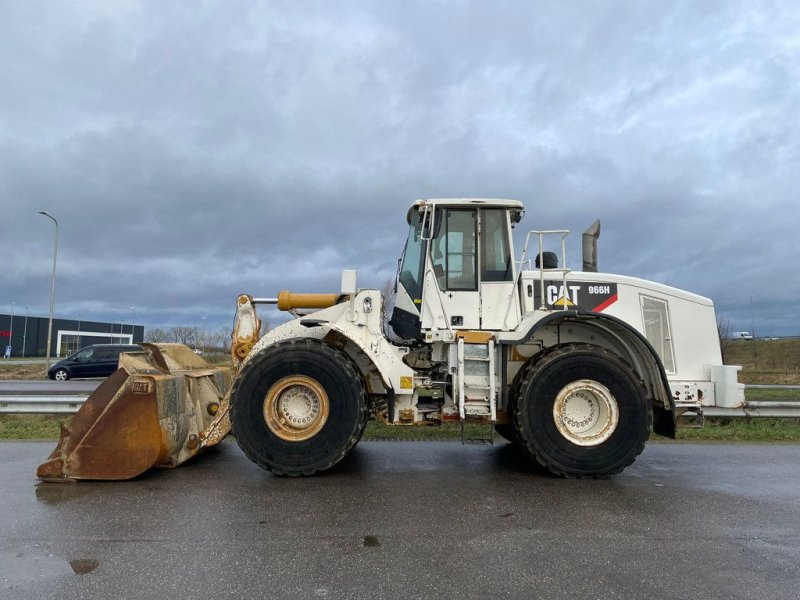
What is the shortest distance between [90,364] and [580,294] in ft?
68.6

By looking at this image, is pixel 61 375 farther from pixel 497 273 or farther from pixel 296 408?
pixel 497 273

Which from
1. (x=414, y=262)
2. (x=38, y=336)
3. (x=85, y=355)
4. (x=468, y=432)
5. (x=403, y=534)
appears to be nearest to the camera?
(x=403, y=534)

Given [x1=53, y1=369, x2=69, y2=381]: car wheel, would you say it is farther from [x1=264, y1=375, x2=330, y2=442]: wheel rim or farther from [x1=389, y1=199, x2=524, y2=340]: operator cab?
[x1=389, y1=199, x2=524, y2=340]: operator cab

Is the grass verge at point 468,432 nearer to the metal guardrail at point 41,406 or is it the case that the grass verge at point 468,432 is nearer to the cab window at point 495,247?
the metal guardrail at point 41,406

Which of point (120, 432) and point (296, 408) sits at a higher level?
point (296, 408)

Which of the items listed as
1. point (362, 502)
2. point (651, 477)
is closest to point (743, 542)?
point (651, 477)

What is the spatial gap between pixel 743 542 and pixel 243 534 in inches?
140

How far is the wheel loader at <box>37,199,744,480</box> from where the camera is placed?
18.0 ft

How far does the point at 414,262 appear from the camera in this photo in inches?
253

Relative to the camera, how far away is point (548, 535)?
Result: 12.9 ft

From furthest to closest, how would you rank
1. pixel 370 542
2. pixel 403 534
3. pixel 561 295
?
pixel 561 295 → pixel 403 534 → pixel 370 542

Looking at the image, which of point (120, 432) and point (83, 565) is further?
point (120, 432)

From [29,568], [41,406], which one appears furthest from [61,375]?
[29,568]

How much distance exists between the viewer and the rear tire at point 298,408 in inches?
217
